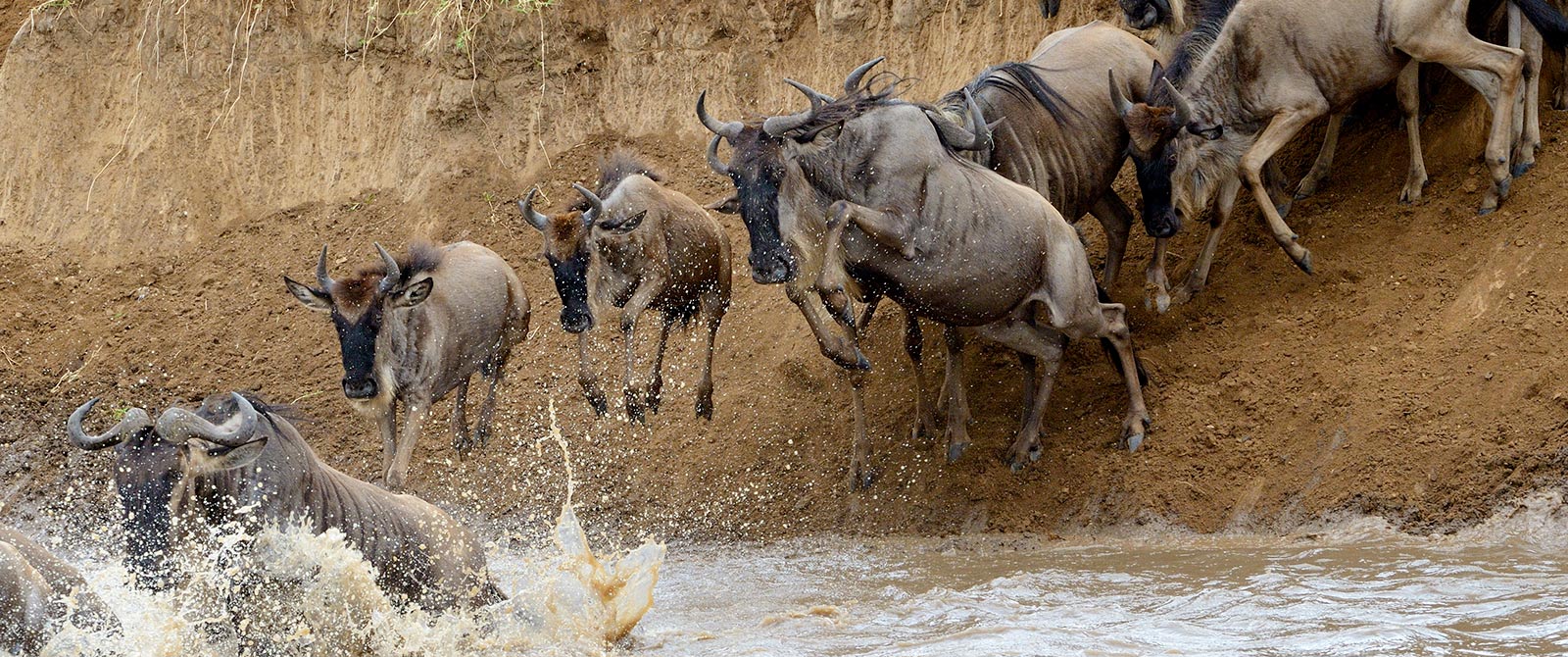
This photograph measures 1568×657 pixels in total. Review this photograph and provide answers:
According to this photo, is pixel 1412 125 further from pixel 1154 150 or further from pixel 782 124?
pixel 782 124

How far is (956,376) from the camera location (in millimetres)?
9062

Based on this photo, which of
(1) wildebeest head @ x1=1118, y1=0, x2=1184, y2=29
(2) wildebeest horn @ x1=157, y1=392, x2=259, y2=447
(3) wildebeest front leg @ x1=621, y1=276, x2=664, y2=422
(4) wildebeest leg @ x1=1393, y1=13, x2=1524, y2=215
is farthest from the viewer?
(1) wildebeest head @ x1=1118, y1=0, x2=1184, y2=29

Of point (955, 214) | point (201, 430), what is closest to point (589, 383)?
point (955, 214)

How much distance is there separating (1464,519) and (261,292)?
9.58m

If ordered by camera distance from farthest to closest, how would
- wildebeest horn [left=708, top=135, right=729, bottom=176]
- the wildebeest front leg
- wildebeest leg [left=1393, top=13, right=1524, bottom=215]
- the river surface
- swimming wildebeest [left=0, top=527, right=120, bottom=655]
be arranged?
the wildebeest front leg
wildebeest leg [left=1393, top=13, right=1524, bottom=215]
wildebeest horn [left=708, top=135, right=729, bottom=176]
swimming wildebeest [left=0, top=527, right=120, bottom=655]
the river surface

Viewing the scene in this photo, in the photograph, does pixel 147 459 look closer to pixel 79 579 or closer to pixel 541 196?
pixel 79 579

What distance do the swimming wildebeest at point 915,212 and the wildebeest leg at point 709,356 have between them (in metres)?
1.80

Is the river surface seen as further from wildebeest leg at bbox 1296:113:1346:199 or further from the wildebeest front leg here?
wildebeest leg at bbox 1296:113:1346:199

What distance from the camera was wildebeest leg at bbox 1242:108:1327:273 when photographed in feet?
29.5

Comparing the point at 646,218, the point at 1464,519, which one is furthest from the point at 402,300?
the point at 1464,519

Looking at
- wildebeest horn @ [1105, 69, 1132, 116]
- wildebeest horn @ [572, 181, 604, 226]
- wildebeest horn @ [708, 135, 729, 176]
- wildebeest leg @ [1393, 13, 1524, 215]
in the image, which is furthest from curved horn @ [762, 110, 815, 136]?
wildebeest leg @ [1393, 13, 1524, 215]

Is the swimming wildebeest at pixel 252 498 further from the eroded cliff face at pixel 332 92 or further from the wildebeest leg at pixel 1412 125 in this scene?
the eroded cliff face at pixel 332 92

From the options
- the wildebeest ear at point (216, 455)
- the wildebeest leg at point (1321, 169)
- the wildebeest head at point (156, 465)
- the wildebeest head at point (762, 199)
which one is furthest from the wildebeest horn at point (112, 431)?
the wildebeest leg at point (1321, 169)

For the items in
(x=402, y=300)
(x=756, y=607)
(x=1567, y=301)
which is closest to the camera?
(x=756, y=607)
